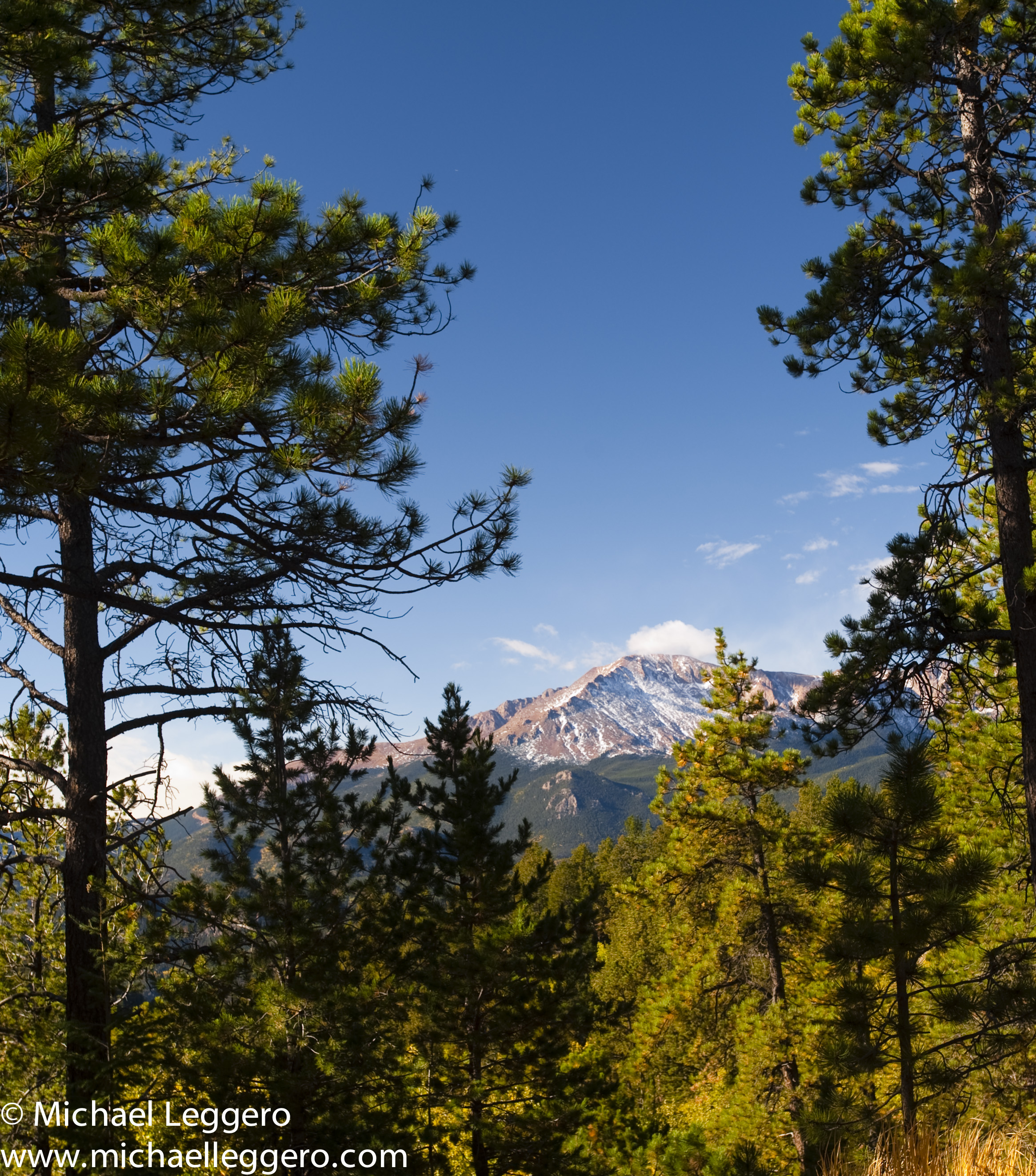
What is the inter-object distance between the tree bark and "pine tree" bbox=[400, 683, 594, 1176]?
6.86 meters

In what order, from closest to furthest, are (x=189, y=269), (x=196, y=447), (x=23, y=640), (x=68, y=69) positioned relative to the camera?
(x=189, y=269) → (x=196, y=447) → (x=68, y=69) → (x=23, y=640)

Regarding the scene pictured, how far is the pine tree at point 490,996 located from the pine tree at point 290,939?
1.45 m

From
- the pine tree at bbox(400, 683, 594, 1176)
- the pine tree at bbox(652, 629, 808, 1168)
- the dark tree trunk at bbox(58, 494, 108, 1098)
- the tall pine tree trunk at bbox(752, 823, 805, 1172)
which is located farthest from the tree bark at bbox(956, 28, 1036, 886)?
the tall pine tree trunk at bbox(752, 823, 805, 1172)

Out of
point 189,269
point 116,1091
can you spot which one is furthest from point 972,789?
point 189,269

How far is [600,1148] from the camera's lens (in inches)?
508

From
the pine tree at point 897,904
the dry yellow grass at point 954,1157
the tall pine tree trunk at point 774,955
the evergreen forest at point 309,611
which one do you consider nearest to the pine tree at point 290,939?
the evergreen forest at point 309,611

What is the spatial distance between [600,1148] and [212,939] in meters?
8.65

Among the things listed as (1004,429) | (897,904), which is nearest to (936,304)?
(1004,429)

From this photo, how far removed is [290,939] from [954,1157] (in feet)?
20.6

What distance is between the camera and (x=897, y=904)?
20.3 ft

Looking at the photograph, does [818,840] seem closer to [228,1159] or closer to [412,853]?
[412,853]

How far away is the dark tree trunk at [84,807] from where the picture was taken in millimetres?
5605

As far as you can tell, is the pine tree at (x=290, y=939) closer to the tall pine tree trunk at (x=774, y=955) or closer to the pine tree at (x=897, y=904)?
the pine tree at (x=897, y=904)

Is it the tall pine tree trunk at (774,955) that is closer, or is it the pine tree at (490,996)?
the pine tree at (490,996)
